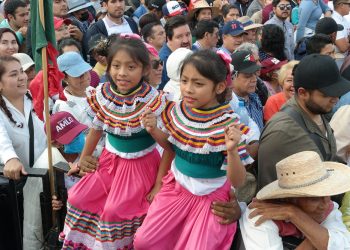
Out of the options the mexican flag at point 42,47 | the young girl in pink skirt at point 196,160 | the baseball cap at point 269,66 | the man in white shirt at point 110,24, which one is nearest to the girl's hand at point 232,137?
the young girl in pink skirt at point 196,160

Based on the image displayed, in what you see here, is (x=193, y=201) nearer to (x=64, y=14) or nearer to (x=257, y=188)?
(x=257, y=188)

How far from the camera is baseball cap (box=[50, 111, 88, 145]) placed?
3680mm

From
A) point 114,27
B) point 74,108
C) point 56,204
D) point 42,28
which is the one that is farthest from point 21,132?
point 114,27

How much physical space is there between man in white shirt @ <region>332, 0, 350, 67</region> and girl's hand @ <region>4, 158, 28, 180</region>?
→ 4920 mm

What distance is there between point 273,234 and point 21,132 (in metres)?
2.18

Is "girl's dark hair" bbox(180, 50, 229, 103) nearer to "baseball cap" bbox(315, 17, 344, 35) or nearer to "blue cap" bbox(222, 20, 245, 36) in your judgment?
"blue cap" bbox(222, 20, 245, 36)

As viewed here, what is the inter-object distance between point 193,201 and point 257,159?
0.63 metres

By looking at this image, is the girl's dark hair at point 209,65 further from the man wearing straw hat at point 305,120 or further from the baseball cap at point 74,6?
the baseball cap at point 74,6

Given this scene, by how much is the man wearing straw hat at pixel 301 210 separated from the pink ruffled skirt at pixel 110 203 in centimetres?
73

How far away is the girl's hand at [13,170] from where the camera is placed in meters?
3.30

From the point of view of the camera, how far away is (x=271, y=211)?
277 cm

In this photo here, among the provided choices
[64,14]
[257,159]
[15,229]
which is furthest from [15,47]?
[257,159]

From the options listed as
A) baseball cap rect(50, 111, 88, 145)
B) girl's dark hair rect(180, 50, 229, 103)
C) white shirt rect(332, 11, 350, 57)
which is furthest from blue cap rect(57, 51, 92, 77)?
white shirt rect(332, 11, 350, 57)

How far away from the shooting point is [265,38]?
254 inches
